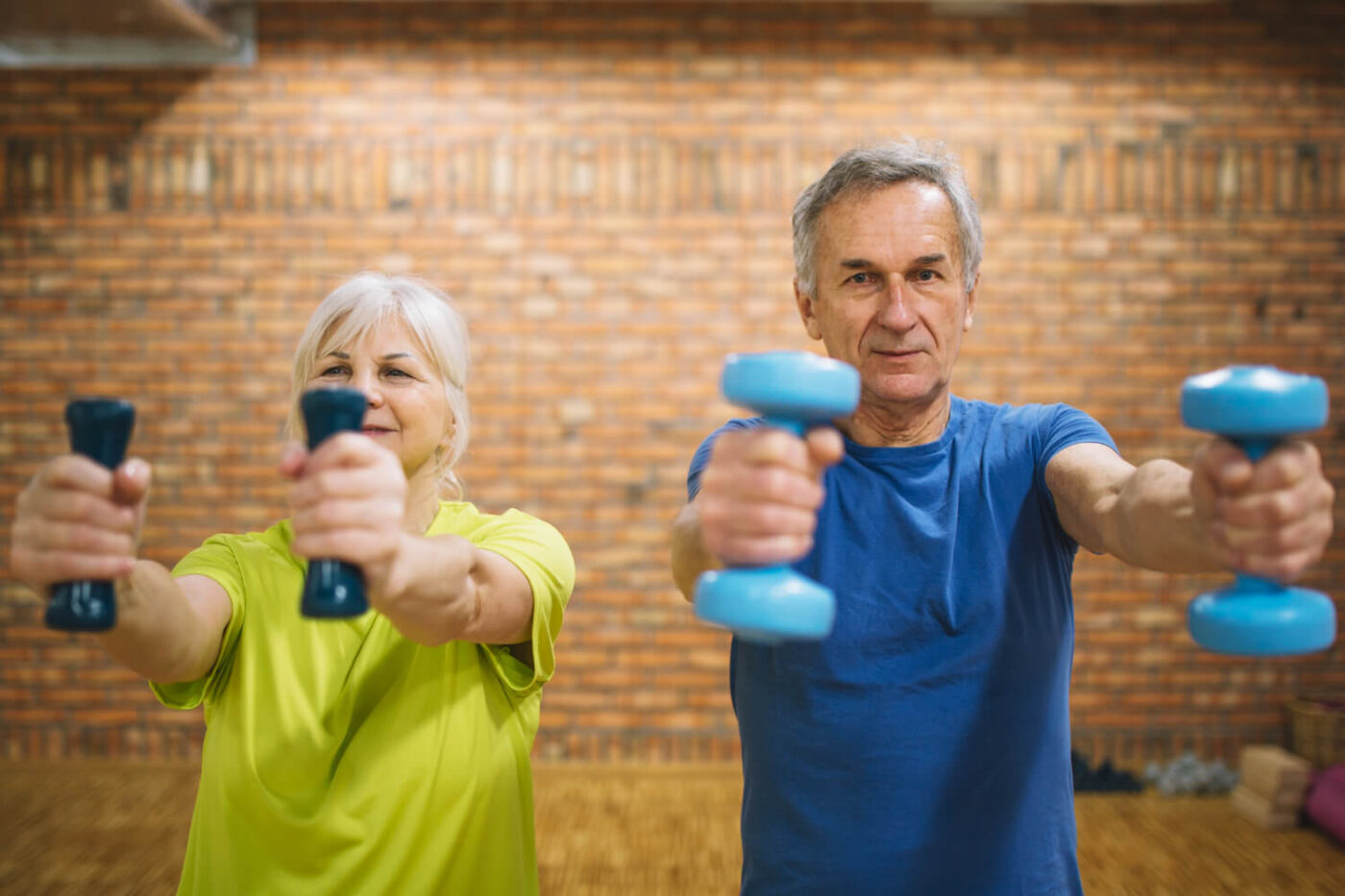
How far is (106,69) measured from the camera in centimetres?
435

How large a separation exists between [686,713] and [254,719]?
3.21m

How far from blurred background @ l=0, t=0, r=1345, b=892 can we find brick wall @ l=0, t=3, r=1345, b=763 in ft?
0.04

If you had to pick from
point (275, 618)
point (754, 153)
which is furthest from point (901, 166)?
point (754, 153)

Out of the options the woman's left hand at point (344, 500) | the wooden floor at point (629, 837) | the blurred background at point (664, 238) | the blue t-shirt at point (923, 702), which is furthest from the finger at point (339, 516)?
the blurred background at point (664, 238)

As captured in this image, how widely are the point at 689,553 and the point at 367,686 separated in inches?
18.9

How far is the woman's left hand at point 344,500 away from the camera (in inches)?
34.4

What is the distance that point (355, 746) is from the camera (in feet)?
4.20

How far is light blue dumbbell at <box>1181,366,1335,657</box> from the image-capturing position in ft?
2.78

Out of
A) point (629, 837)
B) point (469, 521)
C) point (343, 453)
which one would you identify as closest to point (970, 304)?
point (469, 521)

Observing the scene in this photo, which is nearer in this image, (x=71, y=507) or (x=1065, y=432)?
(x=71, y=507)

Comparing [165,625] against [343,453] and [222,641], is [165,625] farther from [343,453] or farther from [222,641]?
[343,453]

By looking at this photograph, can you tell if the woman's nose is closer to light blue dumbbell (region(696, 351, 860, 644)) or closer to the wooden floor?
light blue dumbbell (region(696, 351, 860, 644))

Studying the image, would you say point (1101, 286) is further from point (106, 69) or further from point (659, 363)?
point (106, 69)

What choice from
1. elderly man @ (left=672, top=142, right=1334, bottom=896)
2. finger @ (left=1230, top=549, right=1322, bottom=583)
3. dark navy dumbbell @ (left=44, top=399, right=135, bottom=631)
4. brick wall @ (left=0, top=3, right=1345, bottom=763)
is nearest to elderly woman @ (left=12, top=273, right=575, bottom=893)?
dark navy dumbbell @ (left=44, top=399, right=135, bottom=631)
